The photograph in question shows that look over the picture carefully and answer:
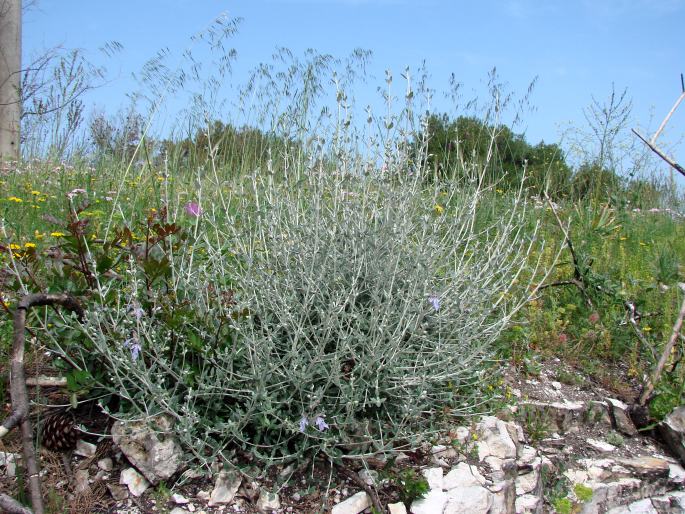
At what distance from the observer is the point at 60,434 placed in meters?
2.44

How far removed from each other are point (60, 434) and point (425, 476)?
143 centimetres

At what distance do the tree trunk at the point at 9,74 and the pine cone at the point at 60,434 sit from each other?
7065 mm

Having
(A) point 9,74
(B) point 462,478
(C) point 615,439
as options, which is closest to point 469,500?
(B) point 462,478

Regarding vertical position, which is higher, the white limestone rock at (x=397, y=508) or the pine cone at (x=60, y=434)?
the pine cone at (x=60, y=434)

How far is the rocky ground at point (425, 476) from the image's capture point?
229cm

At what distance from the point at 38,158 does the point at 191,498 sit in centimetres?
655

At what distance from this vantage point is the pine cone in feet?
8.01

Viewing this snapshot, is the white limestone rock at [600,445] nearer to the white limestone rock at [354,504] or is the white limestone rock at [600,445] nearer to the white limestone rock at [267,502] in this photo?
the white limestone rock at [354,504]

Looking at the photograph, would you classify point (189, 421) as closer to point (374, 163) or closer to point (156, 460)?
point (156, 460)

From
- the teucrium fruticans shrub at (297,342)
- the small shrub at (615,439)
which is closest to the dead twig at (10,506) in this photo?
the teucrium fruticans shrub at (297,342)

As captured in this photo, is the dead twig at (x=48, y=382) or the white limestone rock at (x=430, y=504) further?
the dead twig at (x=48, y=382)

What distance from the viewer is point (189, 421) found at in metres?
2.14

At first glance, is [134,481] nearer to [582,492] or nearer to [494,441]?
[494,441]

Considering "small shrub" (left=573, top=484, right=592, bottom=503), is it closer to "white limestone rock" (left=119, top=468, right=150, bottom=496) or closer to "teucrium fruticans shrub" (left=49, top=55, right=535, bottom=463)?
"teucrium fruticans shrub" (left=49, top=55, right=535, bottom=463)
